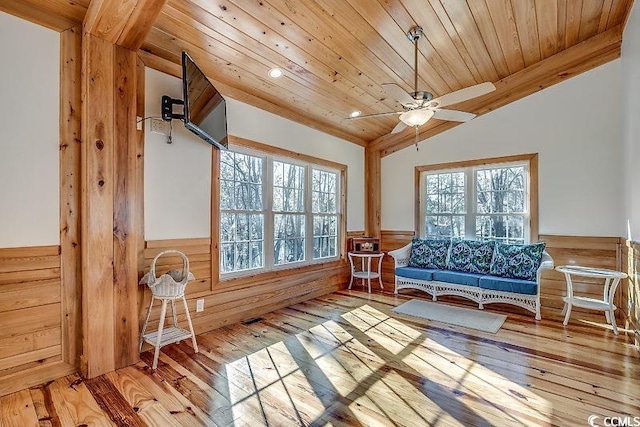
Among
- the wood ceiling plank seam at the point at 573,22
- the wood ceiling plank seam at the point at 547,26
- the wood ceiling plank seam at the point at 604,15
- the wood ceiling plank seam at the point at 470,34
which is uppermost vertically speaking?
the wood ceiling plank seam at the point at 604,15

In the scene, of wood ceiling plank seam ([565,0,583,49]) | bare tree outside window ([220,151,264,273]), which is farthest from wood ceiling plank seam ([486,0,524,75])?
bare tree outside window ([220,151,264,273])

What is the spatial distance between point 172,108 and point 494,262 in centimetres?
429

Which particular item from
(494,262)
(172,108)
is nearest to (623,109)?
(494,262)

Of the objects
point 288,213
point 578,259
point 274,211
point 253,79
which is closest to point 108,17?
point 253,79

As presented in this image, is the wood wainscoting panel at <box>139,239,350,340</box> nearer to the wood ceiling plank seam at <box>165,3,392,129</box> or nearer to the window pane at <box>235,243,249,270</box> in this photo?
the window pane at <box>235,243,249,270</box>

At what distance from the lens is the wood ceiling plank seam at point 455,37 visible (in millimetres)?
2855

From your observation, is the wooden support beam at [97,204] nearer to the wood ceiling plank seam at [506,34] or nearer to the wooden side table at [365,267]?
the wood ceiling plank seam at [506,34]

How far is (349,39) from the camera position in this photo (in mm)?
3133

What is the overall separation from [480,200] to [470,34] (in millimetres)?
2484

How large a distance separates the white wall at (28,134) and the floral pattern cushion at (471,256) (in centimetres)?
454

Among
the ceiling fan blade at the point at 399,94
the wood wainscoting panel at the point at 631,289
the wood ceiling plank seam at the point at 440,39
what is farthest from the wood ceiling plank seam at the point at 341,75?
the wood wainscoting panel at the point at 631,289

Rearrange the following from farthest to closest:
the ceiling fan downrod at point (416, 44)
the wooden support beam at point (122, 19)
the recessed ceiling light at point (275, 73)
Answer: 1. the recessed ceiling light at point (275, 73)
2. the ceiling fan downrod at point (416, 44)
3. the wooden support beam at point (122, 19)

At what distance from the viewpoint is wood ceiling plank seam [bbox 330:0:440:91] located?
277 cm

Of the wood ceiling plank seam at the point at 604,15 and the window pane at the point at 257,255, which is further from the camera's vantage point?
the window pane at the point at 257,255
